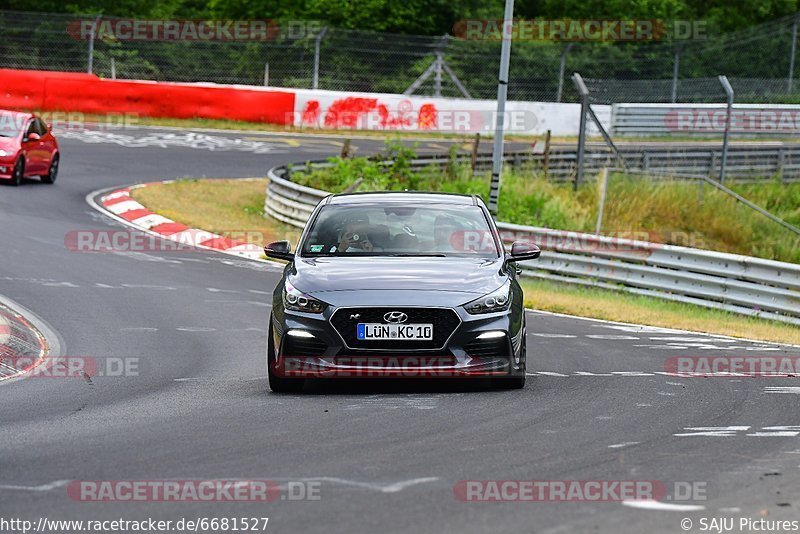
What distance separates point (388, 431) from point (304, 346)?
5.75 feet

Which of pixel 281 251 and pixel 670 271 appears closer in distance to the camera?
pixel 281 251

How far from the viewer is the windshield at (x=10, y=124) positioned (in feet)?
86.4

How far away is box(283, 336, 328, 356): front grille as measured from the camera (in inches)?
377

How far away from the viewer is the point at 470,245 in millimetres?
10938

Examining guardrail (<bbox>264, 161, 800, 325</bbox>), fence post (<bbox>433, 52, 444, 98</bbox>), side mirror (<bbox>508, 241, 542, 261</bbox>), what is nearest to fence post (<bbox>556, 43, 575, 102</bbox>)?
fence post (<bbox>433, 52, 444, 98</bbox>)

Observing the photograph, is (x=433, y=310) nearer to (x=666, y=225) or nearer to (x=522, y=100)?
(x=666, y=225)

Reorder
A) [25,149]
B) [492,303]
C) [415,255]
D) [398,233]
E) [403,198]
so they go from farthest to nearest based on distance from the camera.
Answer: [25,149]
[403,198]
[398,233]
[415,255]
[492,303]

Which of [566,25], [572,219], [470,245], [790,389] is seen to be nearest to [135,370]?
[470,245]

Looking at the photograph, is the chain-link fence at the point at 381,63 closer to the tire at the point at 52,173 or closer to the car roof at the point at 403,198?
the tire at the point at 52,173

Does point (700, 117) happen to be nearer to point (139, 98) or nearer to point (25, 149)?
point (139, 98)

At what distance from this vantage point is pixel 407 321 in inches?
375

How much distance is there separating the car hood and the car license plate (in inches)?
11.4

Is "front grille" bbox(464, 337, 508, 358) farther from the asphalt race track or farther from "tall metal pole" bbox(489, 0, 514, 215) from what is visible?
"tall metal pole" bbox(489, 0, 514, 215)

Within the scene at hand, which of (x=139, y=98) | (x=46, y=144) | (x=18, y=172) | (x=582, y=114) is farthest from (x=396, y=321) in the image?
(x=139, y=98)
